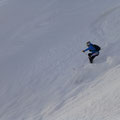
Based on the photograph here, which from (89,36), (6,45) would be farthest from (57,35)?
(6,45)

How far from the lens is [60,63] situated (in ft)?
53.6

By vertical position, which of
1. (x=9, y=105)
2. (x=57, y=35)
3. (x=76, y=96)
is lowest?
(x=76, y=96)

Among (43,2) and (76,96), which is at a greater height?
(43,2)

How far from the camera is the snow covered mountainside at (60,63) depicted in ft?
37.0

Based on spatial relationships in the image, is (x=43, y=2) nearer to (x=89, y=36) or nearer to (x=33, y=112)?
(x=89, y=36)

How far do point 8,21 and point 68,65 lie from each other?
13.3m

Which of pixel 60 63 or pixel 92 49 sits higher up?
pixel 60 63

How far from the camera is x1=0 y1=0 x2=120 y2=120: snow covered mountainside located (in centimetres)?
1127

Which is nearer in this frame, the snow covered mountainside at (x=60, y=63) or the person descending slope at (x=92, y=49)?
the snow covered mountainside at (x=60, y=63)

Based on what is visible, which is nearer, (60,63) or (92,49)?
(92,49)

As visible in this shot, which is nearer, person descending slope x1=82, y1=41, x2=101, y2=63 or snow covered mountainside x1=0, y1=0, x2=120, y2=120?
snow covered mountainside x1=0, y1=0, x2=120, y2=120

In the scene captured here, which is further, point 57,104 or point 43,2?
point 43,2

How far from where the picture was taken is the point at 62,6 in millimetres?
26484

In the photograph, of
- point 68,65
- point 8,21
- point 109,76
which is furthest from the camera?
point 8,21
